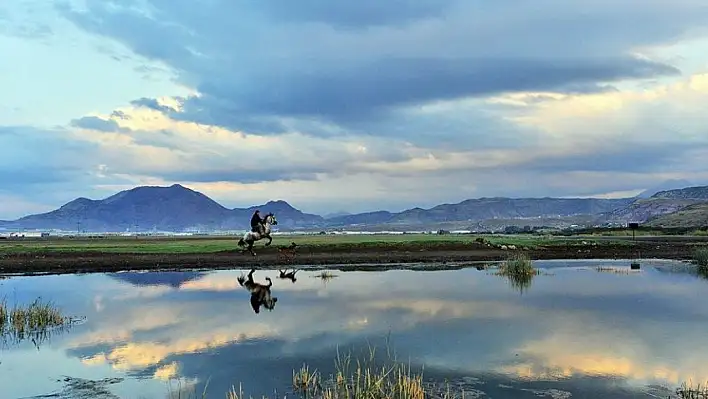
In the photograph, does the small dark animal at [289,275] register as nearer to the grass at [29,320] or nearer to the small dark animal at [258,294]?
the small dark animal at [258,294]

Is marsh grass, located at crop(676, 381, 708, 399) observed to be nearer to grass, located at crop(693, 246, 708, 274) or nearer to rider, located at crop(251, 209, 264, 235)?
grass, located at crop(693, 246, 708, 274)

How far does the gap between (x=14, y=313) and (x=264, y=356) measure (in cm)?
1177

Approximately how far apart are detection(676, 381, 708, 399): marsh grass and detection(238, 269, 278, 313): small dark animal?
54.3 ft

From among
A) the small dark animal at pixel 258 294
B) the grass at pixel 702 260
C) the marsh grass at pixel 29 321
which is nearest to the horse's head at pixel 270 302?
the small dark animal at pixel 258 294

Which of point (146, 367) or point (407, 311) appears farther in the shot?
point (407, 311)

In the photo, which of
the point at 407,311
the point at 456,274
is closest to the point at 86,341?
the point at 407,311

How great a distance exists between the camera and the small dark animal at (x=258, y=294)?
86.3ft

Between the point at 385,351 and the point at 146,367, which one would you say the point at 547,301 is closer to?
the point at 385,351

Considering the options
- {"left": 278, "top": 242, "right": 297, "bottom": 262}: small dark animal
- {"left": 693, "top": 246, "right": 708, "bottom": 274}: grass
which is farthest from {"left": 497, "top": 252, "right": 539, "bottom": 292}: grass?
{"left": 278, "top": 242, "right": 297, "bottom": 262}: small dark animal

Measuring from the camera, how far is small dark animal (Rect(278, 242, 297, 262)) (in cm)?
5142

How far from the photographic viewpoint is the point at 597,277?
122 feet

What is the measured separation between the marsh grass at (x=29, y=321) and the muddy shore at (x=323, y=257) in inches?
906

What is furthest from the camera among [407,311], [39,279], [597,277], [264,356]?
[39,279]

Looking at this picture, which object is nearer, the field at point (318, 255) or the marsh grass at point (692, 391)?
the marsh grass at point (692, 391)
